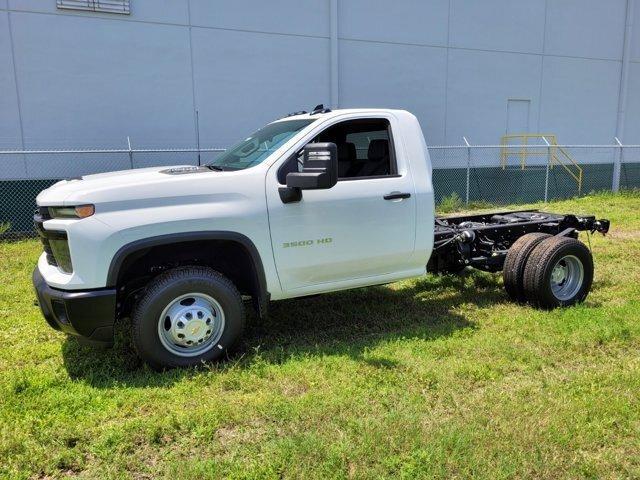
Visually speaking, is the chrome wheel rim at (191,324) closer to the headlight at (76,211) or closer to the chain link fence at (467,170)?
the headlight at (76,211)

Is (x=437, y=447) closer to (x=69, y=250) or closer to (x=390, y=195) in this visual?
(x=390, y=195)

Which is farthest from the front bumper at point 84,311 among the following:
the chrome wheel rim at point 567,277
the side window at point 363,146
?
the chrome wheel rim at point 567,277

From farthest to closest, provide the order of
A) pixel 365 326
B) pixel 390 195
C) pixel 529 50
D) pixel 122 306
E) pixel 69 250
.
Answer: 1. pixel 529 50
2. pixel 365 326
3. pixel 390 195
4. pixel 122 306
5. pixel 69 250

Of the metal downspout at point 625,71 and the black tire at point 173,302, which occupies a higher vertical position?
the metal downspout at point 625,71

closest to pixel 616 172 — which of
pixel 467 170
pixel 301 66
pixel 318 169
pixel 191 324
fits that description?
pixel 467 170

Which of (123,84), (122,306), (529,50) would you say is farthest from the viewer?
(529,50)

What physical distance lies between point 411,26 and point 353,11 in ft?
6.73

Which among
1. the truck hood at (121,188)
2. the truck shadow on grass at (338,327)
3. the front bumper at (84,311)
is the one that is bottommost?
the truck shadow on grass at (338,327)

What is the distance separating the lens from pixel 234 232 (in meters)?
4.20

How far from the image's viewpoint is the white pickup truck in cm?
389

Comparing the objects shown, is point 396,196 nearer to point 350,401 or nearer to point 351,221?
point 351,221

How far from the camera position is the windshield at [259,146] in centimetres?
464

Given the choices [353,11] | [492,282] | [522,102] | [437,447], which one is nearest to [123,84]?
[353,11]

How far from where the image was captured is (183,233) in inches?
160
